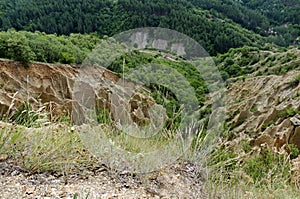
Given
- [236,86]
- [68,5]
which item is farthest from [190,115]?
[68,5]

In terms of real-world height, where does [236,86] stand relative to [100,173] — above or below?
below

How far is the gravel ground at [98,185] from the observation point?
198cm

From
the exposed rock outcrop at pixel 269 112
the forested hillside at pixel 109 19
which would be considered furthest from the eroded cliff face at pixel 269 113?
the forested hillside at pixel 109 19

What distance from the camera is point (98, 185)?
220 centimetres

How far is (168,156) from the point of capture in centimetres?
276

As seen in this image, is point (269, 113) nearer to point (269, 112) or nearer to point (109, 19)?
point (269, 112)

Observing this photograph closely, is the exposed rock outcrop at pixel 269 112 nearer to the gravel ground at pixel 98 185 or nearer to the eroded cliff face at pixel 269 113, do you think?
the eroded cliff face at pixel 269 113

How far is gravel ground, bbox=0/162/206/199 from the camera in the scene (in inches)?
Result: 78.1

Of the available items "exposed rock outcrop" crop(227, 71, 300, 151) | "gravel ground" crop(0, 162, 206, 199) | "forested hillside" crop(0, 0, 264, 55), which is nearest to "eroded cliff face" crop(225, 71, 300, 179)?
"exposed rock outcrop" crop(227, 71, 300, 151)

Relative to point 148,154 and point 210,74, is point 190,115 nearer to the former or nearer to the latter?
point 148,154

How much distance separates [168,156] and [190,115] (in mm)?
1433

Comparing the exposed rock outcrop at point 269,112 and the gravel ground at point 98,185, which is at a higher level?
the gravel ground at point 98,185

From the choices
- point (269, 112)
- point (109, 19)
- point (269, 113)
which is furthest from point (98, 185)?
point (109, 19)

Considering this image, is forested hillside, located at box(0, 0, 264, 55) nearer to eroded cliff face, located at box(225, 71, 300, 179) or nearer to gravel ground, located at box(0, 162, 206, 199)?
eroded cliff face, located at box(225, 71, 300, 179)
